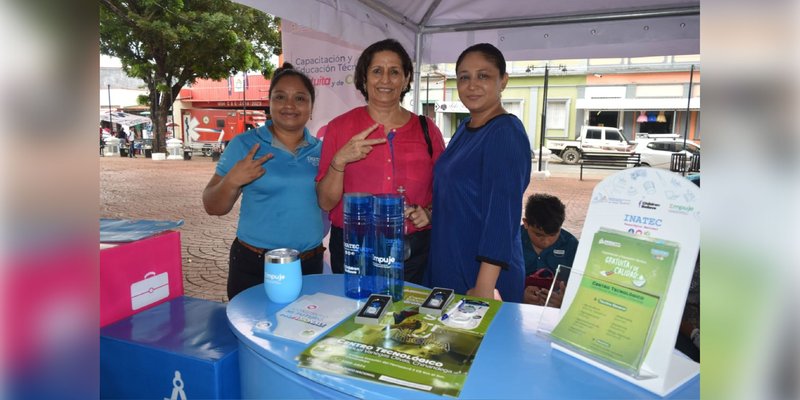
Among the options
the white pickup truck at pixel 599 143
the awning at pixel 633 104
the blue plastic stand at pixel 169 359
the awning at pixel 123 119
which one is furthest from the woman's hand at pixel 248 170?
the awning at pixel 123 119

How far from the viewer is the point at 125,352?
5.13ft

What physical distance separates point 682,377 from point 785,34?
0.98 meters

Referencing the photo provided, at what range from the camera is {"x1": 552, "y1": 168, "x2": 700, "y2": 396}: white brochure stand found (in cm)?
101

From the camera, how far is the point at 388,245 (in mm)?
1467

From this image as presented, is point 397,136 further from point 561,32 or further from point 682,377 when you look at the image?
point 561,32

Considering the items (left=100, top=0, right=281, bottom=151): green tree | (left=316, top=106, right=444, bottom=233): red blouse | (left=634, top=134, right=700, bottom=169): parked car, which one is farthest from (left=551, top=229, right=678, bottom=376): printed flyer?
(left=634, top=134, right=700, bottom=169): parked car

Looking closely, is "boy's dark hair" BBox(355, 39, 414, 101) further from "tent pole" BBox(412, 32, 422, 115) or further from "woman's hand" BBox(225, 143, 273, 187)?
"tent pole" BBox(412, 32, 422, 115)

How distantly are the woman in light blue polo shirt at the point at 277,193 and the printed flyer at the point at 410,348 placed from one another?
0.93 metres

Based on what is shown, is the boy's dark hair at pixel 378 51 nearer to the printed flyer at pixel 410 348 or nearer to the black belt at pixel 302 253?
the black belt at pixel 302 253

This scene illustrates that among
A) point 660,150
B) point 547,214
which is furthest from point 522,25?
point 660,150

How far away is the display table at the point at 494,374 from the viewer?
99 centimetres

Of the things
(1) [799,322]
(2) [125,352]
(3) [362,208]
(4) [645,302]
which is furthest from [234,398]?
(1) [799,322]

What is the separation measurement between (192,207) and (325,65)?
6.28 meters

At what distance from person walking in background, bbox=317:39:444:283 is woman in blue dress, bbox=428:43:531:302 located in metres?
0.15
